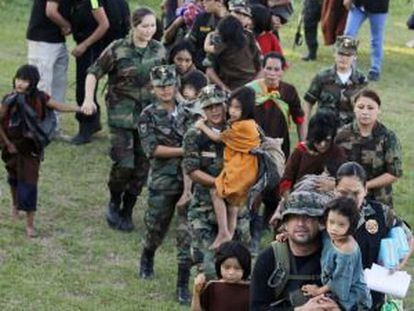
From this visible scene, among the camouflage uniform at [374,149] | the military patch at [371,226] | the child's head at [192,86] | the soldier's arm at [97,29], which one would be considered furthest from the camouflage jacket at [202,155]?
the soldier's arm at [97,29]

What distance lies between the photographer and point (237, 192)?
24.5 feet

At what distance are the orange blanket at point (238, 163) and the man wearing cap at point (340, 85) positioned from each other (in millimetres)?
1939

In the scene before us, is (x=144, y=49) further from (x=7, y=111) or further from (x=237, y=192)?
(x=237, y=192)

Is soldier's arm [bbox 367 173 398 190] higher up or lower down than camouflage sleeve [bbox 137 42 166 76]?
lower down

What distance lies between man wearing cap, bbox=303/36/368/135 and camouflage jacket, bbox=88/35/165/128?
1.30 m

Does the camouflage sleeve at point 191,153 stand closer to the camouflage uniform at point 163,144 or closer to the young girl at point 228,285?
the camouflage uniform at point 163,144

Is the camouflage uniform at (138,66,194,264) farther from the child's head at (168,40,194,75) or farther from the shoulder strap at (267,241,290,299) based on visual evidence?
the shoulder strap at (267,241,290,299)

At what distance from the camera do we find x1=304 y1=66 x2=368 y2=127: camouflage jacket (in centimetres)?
938

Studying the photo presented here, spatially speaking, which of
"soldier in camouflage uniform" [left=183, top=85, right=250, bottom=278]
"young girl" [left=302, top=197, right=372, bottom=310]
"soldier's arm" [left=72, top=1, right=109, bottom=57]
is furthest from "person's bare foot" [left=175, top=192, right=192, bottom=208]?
"soldier's arm" [left=72, top=1, right=109, bottom=57]

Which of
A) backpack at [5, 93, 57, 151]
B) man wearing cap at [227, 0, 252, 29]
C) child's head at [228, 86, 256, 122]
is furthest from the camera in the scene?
man wearing cap at [227, 0, 252, 29]

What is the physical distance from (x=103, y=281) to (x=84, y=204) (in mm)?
1852

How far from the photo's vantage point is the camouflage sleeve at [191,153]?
24.7 ft

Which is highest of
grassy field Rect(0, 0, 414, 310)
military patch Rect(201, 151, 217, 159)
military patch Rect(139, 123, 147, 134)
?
Answer: military patch Rect(139, 123, 147, 134)

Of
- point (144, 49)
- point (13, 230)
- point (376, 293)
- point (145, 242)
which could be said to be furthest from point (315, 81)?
point (376, 293)
